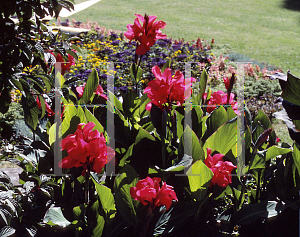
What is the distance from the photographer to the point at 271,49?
9.18m

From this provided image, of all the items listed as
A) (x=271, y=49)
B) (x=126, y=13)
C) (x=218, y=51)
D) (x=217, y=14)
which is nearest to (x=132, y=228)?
(x=218, y=51)

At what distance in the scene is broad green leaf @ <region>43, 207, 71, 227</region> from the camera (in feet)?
3.95

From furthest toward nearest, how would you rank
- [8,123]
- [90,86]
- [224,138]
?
[8,123], [90,86], [224,138]

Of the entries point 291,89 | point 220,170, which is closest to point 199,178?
point 220,170

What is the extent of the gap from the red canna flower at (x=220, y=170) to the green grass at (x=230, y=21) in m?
6.94

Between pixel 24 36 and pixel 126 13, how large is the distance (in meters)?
11.5

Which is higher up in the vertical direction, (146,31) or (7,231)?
(146,31)

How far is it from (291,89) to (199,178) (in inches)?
22.1

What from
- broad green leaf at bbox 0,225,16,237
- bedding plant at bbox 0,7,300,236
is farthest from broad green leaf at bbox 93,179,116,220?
broad green leaf at bbox 0,225,16,237

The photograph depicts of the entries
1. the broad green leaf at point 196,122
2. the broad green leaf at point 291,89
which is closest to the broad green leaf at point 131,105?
the broad green leaf at point 196,122

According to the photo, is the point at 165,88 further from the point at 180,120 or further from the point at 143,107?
the point at 143,107

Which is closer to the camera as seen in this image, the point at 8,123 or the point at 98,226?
the point at 98,226


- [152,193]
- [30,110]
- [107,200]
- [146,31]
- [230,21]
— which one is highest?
[230,21]

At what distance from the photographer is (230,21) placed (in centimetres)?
1216
